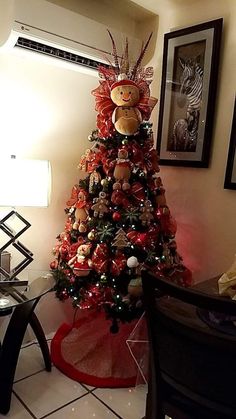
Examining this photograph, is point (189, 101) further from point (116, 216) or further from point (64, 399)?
point (64, 399)

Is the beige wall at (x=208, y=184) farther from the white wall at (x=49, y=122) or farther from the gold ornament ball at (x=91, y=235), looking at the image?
the gold ornament ball at (x=91, y=235)

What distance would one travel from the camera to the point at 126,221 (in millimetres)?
1659

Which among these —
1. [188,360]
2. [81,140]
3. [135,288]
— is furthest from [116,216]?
[188,360]

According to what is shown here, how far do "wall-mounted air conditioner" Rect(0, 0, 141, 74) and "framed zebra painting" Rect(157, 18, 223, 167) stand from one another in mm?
471

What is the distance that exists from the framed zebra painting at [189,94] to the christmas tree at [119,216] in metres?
0.35

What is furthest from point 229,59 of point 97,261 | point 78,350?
point 78,350

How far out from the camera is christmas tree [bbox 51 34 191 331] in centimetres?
164

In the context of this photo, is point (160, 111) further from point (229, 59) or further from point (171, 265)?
point (171, 265)

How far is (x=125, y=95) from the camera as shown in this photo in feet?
5.44

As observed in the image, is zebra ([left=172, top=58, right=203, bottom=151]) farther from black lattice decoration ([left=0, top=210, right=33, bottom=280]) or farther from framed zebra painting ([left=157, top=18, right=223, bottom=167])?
black lattice decoration ([left=0, top=210, right=33, bottom=280])

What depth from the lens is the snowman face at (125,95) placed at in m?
1.66

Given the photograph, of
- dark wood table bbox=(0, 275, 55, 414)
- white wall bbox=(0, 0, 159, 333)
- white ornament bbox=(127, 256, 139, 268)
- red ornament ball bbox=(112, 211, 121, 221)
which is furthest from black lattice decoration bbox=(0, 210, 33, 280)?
white ornament bbox=(127, 256, 139, 268)

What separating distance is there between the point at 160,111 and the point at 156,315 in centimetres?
167

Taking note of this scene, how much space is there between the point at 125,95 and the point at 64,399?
5.49 feet
